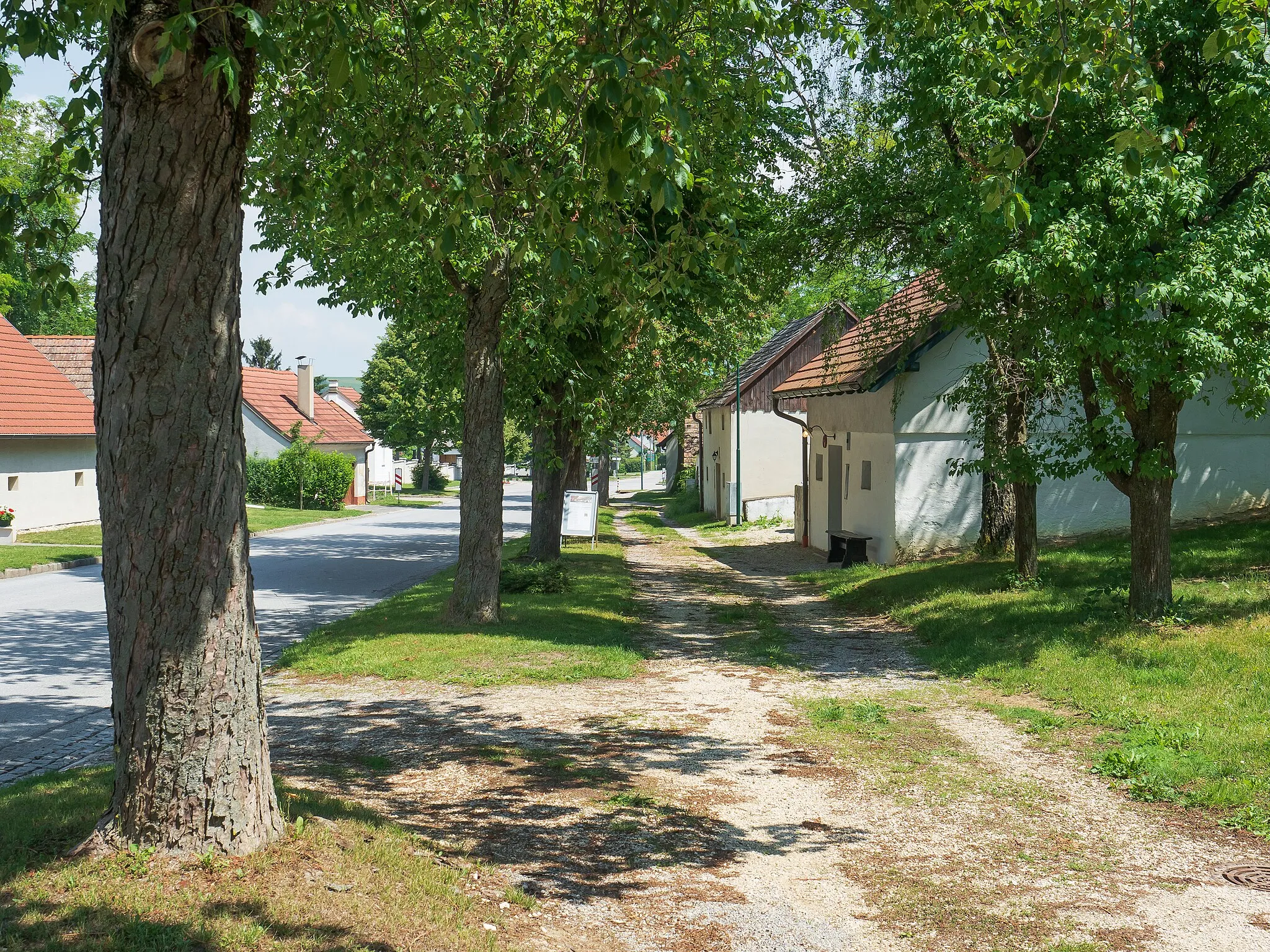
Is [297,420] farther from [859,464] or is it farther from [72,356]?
[859,464]

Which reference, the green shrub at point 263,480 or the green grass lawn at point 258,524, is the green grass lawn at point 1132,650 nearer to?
the green grass lawn at point 258,524

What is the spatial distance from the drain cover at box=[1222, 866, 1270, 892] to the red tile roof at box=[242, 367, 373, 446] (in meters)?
49.5

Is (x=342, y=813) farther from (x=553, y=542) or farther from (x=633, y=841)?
(x=553, y=542)

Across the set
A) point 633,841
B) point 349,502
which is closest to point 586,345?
point 633,841

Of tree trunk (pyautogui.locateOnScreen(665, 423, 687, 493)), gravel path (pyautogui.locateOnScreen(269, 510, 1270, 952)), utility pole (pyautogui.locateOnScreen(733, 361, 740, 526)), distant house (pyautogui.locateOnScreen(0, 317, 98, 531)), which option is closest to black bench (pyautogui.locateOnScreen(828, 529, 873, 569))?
gravel path (pyautogui.locateOnScreen(269, 510, 1270, 952))

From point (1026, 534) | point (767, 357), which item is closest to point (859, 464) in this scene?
point (1026, 534)

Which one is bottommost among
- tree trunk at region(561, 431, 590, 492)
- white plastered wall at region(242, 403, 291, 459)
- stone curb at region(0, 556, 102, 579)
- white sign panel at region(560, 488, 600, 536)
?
stone curb at region(0, 556, 102, 579)

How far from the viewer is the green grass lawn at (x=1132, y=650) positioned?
24.5 feet

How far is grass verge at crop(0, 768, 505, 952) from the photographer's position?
4078mm

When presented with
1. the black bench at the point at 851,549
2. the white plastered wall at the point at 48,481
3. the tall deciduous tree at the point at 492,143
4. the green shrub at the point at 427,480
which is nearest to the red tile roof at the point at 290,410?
the green shrub at the point at 427,480

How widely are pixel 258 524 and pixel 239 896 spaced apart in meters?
34.4

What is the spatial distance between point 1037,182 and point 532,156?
5392 mm

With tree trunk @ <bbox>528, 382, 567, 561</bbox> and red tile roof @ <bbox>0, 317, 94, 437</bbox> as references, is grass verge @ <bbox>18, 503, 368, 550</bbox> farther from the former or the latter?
tree trunk @ <bbox>528, 382, 567, 561</bbox>

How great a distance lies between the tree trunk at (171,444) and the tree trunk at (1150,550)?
10.0 metres
